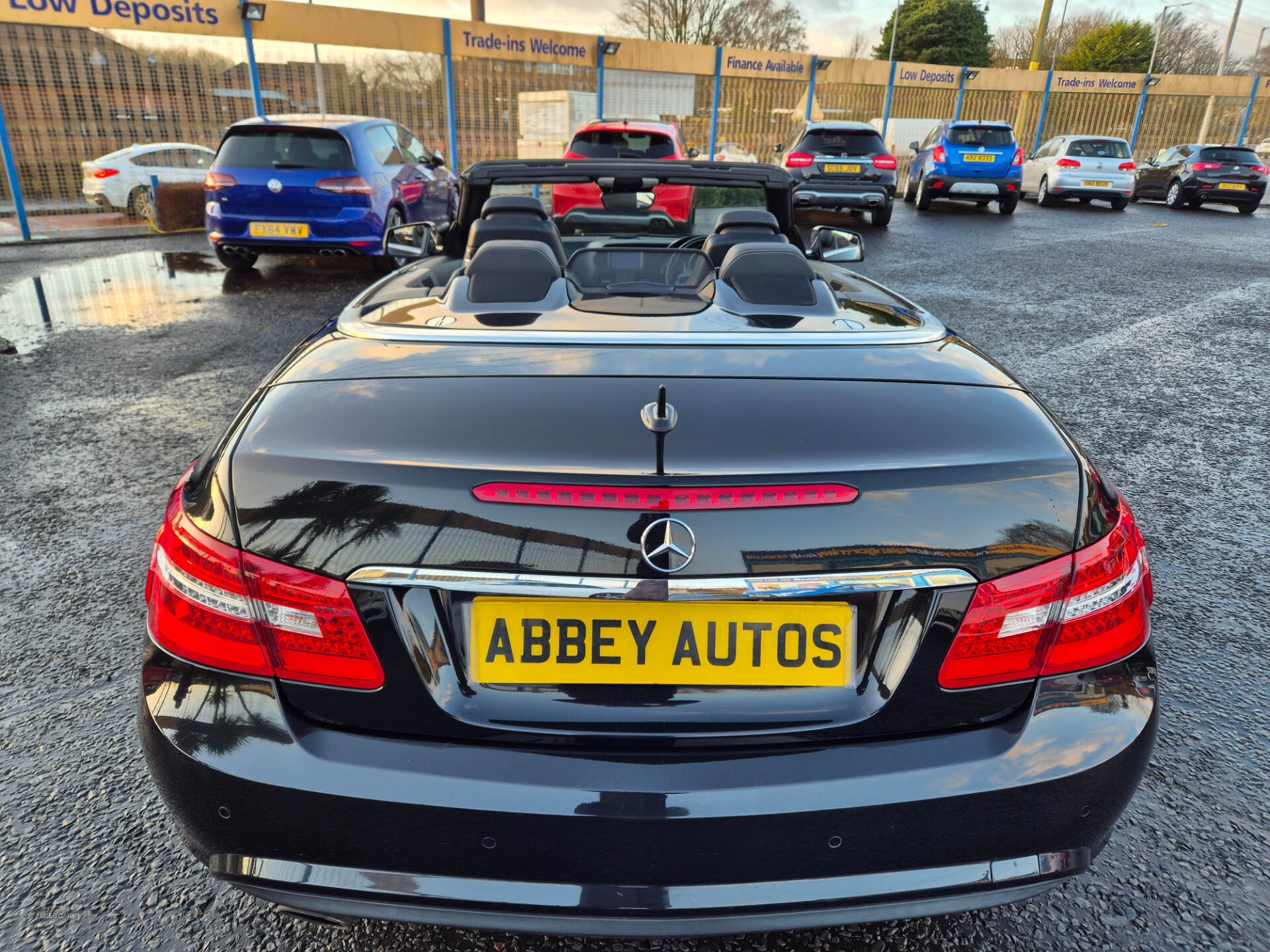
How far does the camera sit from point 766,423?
1.43m

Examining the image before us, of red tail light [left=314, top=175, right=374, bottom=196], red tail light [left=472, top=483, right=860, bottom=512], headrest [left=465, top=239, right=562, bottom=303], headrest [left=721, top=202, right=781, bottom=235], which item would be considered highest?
headrest [left=721, top=202, right=781, bottom=235]

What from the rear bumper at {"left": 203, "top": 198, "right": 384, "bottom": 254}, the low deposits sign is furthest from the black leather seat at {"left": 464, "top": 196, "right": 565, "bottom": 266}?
the low deposits sign

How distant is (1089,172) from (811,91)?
1052cm

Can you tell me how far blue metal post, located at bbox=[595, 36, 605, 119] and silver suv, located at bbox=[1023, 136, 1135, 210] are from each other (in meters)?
10.5

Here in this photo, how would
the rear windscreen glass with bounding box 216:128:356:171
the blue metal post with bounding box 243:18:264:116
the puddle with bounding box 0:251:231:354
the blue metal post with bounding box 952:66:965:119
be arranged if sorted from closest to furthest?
the puddle with bounding box 0:251:231:354 → the rear windscreen glass with bounding box 216:128:356:171 → the blue metal post with bounding box 243:18:264:116 → the blue metal post with bounding box 952:66:965:119

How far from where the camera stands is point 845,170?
14.1 m

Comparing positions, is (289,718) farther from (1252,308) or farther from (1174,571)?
(1252,308)

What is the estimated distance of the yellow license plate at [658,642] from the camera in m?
1.32

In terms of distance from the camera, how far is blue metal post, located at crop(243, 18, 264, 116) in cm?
1598

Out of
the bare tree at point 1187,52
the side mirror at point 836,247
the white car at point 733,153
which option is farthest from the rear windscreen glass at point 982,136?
the bare tree at point 1187,52

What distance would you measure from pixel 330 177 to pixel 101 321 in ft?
8.73

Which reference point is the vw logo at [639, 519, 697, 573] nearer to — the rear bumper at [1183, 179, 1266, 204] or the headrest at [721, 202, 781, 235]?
the headrest at [721, 202, 781, 235]

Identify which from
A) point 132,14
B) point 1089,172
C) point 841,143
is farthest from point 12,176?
point 1089,172

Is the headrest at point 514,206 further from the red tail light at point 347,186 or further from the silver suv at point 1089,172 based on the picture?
the silver suv at point 1089,172
